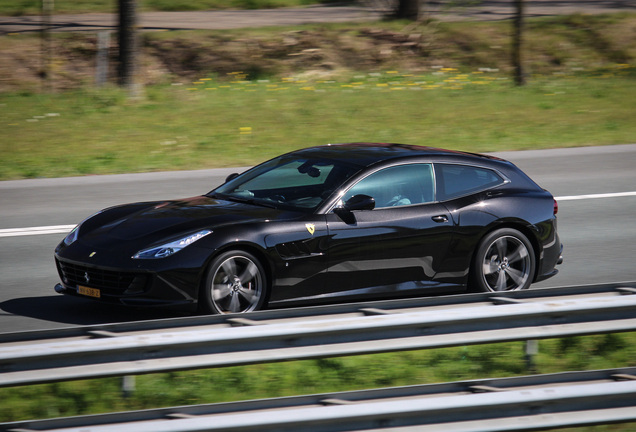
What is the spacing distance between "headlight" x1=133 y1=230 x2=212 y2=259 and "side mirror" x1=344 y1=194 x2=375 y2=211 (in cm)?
126

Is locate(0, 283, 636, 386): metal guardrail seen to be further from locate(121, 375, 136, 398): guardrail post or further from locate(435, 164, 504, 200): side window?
locate(435, 164, 504, 200): side window

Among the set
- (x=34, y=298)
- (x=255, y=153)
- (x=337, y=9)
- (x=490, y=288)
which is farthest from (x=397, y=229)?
(x=337, y=9)

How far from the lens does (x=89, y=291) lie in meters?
7.44

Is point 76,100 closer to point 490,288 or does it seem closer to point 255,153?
point 255,153

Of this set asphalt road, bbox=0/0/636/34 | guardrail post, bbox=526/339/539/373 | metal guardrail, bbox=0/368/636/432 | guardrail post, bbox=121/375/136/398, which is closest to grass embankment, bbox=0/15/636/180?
asphalt road, bbox=0/0/636/34

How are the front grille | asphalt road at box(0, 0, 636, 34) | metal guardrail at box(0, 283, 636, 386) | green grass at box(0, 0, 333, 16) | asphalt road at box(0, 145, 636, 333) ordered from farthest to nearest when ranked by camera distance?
green grass at box(0, 0, 333, 16), asphalt road at box(0, 0, 636, 34), asphalt road at box(0, 145, 636, 333), the front grille, metal guardrail at box(0, 283, 636, 386)

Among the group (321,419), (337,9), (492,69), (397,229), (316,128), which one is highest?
(337,9)

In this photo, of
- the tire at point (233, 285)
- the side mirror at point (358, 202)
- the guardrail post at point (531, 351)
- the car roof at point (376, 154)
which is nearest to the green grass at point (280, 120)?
the car roof at point (376, 154)

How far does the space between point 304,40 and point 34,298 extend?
18580mm

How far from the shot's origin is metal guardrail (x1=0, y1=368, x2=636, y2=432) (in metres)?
4.57

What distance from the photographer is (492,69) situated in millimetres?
25672

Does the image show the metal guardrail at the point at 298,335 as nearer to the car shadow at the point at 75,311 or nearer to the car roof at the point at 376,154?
the car shadow at the point at 75,311

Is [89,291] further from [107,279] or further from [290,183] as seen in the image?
[290,183]

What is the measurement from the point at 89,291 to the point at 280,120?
1223 cm
